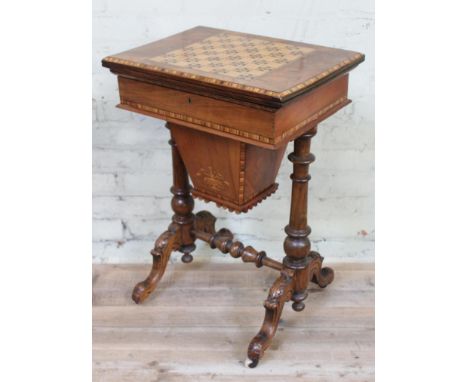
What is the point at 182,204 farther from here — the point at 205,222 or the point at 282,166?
the point at 282,166

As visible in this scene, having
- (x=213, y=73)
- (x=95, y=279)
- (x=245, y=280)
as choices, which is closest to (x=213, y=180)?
(x=213, y=73)

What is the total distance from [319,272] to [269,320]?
1.17ft

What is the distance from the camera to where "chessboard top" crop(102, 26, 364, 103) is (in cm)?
180

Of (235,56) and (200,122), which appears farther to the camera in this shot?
(235,56)

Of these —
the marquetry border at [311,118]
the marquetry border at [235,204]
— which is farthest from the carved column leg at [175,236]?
the marquetry border at [311,118]

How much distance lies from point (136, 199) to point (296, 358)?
99 centimetres

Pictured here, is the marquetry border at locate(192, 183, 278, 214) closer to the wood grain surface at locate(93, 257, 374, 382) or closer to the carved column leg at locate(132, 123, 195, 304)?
the carved column leg at locate(132, 123, 195, 304)

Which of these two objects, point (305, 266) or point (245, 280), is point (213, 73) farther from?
point (245, 280)

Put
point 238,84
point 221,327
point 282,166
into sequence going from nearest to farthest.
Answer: point 238,84, point 221,327, point 282,166

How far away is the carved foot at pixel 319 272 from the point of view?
2418 millimetres

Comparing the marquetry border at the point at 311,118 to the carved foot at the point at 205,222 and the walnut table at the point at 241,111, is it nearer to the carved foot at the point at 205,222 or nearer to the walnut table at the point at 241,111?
the walnut table at the point at 241,111

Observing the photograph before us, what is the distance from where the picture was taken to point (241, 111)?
5.96ft

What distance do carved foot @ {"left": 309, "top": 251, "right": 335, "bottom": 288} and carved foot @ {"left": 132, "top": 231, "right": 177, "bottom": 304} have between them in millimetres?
553

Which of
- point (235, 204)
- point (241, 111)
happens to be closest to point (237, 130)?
point (241, 111)
